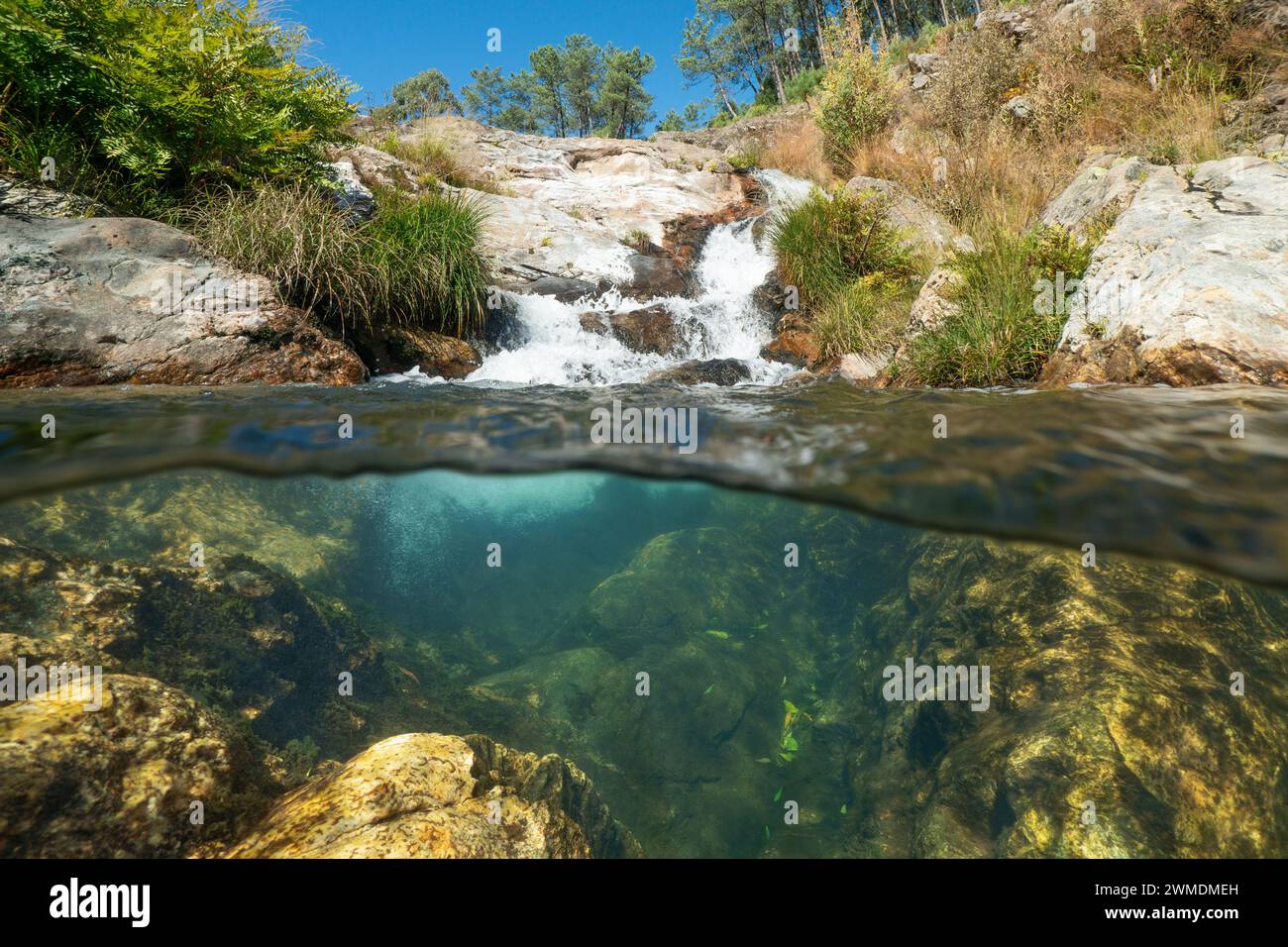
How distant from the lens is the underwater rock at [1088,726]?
153 inches

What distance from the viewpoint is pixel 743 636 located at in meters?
10.4

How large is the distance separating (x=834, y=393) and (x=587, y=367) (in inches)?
168

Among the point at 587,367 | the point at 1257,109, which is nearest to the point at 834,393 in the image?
the point at 587,367

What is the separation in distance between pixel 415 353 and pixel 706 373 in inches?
165

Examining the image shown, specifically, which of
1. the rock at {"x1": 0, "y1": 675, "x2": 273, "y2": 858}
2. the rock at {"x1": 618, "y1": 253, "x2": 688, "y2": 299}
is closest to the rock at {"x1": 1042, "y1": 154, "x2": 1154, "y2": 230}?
the rock at {"x1": 618, "y1": 253, "x2": 688, "y2": 299}

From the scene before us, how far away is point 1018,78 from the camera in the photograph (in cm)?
1177

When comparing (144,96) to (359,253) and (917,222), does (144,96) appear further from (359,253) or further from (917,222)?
(917,222)

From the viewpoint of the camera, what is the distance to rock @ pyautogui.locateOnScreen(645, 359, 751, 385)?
764cm

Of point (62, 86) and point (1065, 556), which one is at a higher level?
point (62, 86)

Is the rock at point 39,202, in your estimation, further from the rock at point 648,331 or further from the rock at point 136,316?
the rock at point 648,331

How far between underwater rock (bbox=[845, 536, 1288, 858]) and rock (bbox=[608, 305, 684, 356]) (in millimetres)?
5673

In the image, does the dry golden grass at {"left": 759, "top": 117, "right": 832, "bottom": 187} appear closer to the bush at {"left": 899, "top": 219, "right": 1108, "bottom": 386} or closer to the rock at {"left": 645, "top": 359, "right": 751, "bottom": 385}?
the rock at {"left": 645, "top": 359, "right": 751, "bottom": 385}
